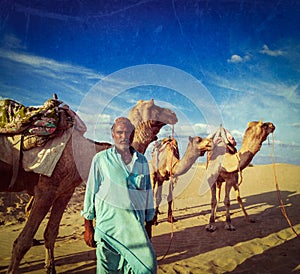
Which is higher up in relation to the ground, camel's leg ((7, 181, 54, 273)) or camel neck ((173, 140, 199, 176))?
camel neck ((173, 140, 199, 176))

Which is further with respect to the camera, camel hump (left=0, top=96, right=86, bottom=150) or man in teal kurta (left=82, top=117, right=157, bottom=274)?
camel hump (left=0, top=96, right=86, bottom=150)

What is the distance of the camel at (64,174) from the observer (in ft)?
13.3

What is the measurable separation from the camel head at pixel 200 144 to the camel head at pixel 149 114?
252cm

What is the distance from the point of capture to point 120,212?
2279mm

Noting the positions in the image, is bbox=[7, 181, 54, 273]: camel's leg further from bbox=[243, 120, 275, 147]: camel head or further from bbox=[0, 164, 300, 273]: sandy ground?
bbox=[243, 120, 275, 147]: camel head

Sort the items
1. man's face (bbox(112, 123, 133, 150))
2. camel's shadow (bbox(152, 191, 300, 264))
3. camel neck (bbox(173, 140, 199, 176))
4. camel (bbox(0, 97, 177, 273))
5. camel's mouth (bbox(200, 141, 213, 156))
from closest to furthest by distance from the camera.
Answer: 1. man's face (bbox(112, 123, 133, 150))
2. camel (bbox(0, 97, 177, 273))
3. camel's shadow (bbox(152, 191, 300, 264))
4. camel's mouth (bbox(200, 141, 213, 156))
5. camel neck (bbox(173, 140, 199, 176))

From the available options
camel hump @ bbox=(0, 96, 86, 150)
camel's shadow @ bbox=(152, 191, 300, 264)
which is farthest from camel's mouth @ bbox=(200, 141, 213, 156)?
camel hump @ bbox=(0, 96, 86, 150)

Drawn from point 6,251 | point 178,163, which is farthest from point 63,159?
point 178,163

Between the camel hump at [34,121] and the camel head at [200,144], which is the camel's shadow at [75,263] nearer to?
the camel hump at [34,121]

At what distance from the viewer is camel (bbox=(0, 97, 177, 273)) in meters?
4.05

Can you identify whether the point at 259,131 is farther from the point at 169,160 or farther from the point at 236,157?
the point at 169,160

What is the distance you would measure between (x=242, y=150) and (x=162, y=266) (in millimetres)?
4215

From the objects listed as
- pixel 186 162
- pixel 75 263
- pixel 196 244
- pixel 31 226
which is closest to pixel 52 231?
pixel 31 226

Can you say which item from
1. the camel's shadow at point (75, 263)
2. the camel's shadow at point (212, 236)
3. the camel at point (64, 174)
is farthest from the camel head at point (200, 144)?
the camel's shadow at point (75, 263)
